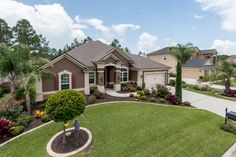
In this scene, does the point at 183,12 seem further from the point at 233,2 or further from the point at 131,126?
the point at 131,126

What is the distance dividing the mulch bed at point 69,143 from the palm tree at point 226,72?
20.2 meters

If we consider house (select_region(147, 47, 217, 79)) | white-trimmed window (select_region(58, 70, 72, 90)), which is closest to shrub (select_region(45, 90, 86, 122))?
white-trimmed window (select_region(58, 70, 72, 90))

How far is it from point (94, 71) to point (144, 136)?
12.4 metres

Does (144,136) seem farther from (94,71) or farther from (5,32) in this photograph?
(5,32)

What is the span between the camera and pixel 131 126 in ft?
32.5

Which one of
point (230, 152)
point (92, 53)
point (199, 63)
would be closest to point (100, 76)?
point (92, 53)

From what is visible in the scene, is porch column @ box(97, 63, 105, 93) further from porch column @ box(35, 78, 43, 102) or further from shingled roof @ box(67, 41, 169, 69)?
porch column @ box(35, 78, 43, 102)

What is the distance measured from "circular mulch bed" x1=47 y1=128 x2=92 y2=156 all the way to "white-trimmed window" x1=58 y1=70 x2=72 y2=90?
8.15 m

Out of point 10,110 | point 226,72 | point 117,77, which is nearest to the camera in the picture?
point 10,110

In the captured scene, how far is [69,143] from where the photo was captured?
8.07 m

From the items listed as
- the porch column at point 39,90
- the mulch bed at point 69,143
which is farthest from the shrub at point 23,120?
the porch column at point 39,90

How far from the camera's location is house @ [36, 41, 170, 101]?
1573cm

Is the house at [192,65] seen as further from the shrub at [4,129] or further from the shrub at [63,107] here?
the shrub at [4,129]

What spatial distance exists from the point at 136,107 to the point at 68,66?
833cm
